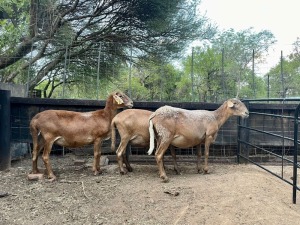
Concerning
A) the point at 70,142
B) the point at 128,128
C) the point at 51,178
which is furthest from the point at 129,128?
the point at 51,178

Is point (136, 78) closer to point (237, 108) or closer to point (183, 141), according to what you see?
point (237, 108)

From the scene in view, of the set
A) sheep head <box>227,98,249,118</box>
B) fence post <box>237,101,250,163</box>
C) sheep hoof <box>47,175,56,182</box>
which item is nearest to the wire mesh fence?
fence post <box>237,101,250,163</box>

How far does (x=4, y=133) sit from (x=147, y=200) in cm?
333

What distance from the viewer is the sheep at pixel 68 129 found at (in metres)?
5.38

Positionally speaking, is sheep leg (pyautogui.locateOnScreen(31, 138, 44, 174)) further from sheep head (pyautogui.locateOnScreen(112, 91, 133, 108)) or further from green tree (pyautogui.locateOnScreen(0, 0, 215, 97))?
green tree (pyautogui.locateOnScreen(0, 0, 215, 97))

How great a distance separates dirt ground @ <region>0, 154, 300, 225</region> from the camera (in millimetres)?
3770

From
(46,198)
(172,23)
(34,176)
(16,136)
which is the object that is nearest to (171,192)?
(46,198)

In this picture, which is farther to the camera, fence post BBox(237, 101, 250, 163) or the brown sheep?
fence post BBox(237, 101, 250, 163)

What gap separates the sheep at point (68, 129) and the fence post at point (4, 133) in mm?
762

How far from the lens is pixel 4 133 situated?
601 centimetres

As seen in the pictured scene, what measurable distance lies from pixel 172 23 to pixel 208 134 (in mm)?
5848

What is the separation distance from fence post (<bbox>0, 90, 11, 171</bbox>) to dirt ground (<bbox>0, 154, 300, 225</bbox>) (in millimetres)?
354

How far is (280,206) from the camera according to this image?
13.0 feet

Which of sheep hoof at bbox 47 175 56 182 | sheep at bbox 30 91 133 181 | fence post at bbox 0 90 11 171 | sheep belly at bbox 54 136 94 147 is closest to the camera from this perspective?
sheep hoof at bbox 47 175 56 182
